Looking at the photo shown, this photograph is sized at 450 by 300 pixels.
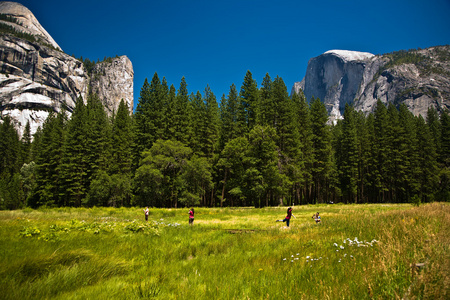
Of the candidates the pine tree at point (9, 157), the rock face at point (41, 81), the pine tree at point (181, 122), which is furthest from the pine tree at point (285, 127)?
the rock face at point (41, 81)

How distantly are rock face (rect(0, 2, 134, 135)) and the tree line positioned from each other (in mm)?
91333

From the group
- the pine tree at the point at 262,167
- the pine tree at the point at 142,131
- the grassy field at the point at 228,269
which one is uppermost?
the pine tree at the point at 142,131

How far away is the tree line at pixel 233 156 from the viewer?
34.9 m

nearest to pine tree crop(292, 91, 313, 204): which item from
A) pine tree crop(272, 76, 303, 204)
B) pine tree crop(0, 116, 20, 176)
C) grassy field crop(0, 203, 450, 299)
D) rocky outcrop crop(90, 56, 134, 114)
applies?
pine tree crop(272, 76, 303, 204)

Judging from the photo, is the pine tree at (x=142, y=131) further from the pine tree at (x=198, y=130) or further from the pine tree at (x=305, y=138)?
the pine tree at (x=305, y=138)

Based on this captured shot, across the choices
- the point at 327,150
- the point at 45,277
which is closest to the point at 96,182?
the point at 45,277

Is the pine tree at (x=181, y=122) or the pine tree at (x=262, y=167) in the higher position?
the pine tree at (x=181, y=122)

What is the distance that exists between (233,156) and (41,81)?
17126cm

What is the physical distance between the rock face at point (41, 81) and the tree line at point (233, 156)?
91.3 m

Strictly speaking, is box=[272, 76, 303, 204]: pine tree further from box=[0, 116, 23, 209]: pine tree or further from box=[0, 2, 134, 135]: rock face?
box=[0, 2, 134, 135]: rock face

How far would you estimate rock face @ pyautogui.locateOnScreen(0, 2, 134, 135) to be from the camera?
131 meters

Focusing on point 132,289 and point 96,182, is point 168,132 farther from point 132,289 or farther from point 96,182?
point 132,289

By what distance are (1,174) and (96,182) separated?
56276 millimetres

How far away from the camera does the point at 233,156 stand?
121 ft
